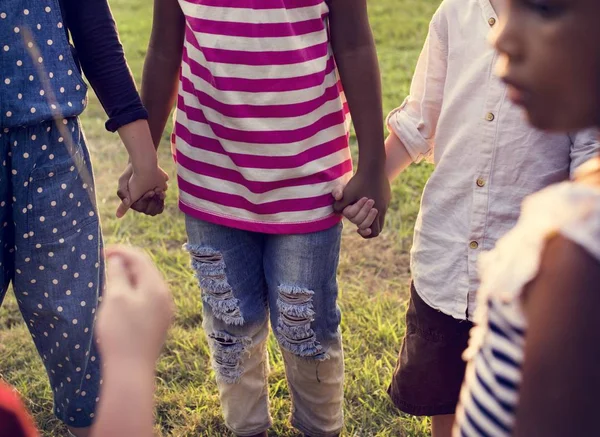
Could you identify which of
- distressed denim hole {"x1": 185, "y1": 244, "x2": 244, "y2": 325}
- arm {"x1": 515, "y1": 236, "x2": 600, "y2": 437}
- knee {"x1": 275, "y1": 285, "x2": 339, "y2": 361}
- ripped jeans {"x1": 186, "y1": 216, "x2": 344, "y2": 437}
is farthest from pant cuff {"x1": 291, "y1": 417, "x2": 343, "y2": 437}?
arm {"x1": 515, "y1": 236, "x2": 600, "y2": 437}

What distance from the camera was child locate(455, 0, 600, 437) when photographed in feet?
2.81

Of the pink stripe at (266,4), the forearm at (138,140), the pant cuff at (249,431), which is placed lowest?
the pant cuff at (249,431)

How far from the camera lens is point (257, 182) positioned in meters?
2.01

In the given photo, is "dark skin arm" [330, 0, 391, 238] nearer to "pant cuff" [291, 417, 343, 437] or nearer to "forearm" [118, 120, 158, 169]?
"forearm" [118, 120, 158, 169]

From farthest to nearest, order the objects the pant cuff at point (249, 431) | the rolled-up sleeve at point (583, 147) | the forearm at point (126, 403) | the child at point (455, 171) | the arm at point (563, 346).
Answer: the pant cuff at point (249, 431), the child at point (455, 171), the rolled-up sleeve at point (583, 147), the forearm at point (126, 403), the arm at point (563, 346)

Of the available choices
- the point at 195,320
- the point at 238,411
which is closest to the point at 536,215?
the point at 238,411

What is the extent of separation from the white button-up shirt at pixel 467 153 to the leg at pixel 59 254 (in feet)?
2.57

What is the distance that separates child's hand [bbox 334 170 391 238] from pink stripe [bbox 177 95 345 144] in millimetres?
145

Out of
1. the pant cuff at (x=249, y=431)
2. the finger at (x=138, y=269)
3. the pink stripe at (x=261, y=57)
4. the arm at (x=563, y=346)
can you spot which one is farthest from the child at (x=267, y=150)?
the arm at (x=563, y=346)

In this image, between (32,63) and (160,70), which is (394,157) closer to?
(160,70)

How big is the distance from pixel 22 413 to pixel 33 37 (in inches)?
42.5

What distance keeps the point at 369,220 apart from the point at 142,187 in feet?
1.81

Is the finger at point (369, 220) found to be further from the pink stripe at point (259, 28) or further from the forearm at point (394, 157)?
the pink stripe at point (259, 28)

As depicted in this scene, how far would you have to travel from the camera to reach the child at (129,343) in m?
1.02
